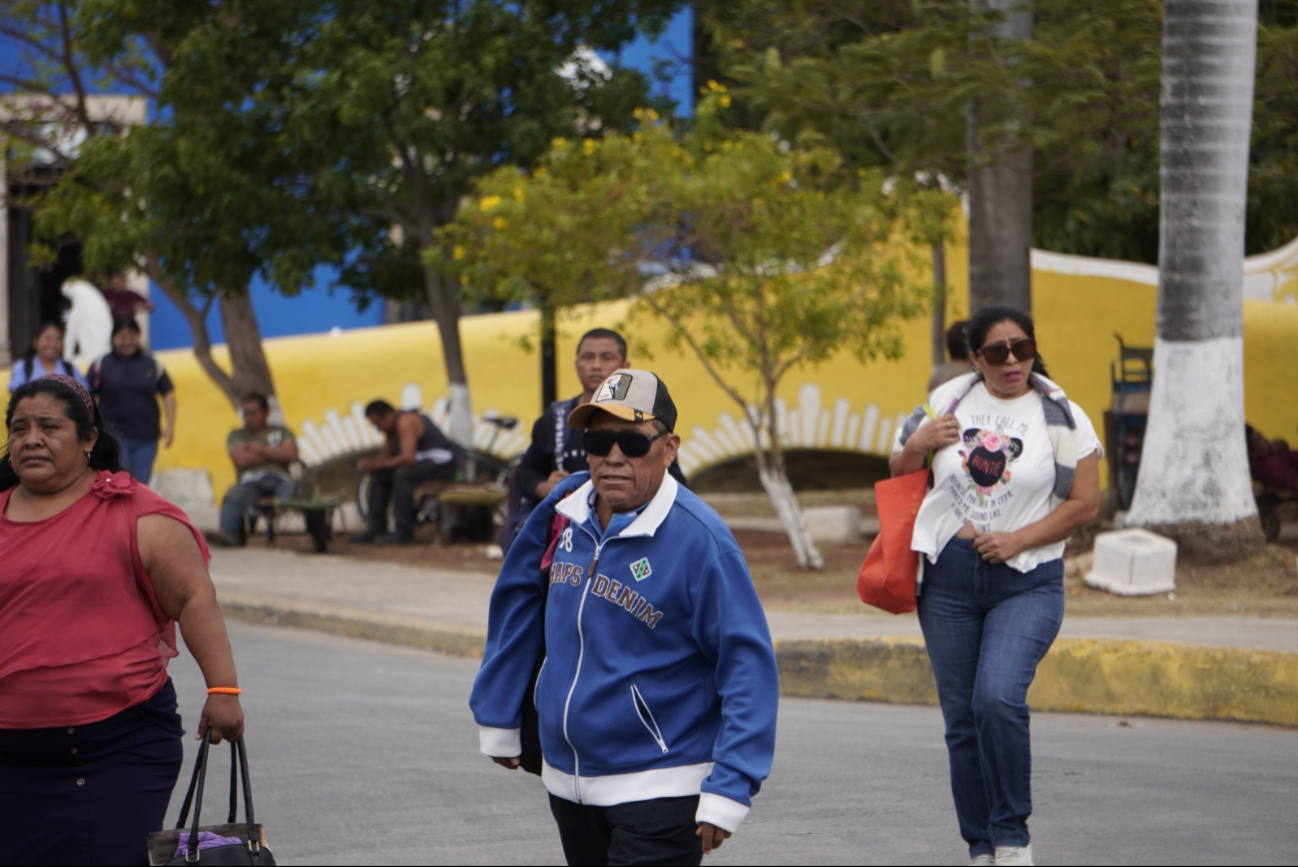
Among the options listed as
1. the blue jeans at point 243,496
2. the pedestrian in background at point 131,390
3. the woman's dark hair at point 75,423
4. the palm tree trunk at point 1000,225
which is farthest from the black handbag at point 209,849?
the blue jeans at point 243,496

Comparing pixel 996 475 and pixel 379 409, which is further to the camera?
pixel 379 409

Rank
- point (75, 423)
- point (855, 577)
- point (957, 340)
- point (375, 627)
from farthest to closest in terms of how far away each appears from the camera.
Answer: point (855, 577)
point (375, 627)
point (957, 340)
point (75, 423)

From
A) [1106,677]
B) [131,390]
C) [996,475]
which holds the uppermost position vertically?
[996,475]

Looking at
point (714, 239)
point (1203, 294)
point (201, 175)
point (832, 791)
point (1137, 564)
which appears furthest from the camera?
point (201, 175)

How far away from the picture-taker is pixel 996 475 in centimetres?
549

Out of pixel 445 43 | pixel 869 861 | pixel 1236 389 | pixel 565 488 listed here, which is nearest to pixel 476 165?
pixel 445 43

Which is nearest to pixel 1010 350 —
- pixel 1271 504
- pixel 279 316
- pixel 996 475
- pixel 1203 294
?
pixel 996 475

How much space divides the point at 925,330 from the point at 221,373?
8090 millimetres

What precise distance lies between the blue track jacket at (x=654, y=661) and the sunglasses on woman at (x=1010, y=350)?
1.85m

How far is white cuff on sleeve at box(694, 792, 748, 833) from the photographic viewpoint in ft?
11.9

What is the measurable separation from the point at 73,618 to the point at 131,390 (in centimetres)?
1011

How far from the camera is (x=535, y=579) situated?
4.19m

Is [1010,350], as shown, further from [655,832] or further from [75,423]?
[75,423]

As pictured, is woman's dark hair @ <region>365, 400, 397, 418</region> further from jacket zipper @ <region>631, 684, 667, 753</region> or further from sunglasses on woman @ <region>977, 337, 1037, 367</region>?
jacket zipper @ <region>631, 684, 667, 753</region>
